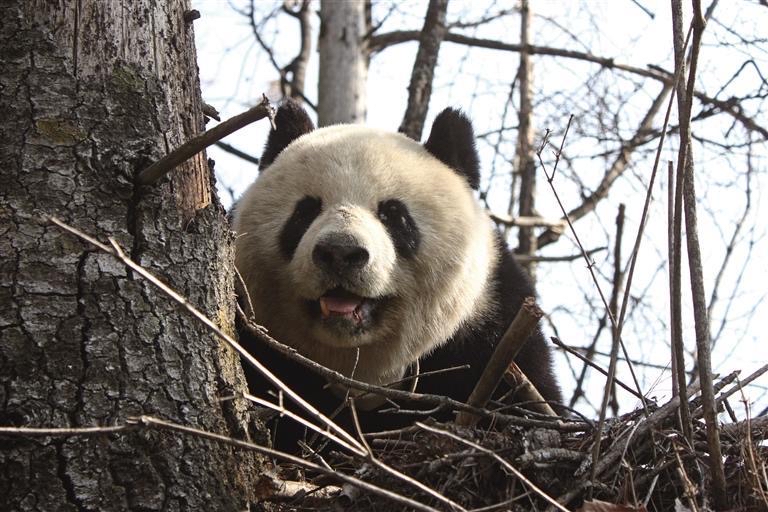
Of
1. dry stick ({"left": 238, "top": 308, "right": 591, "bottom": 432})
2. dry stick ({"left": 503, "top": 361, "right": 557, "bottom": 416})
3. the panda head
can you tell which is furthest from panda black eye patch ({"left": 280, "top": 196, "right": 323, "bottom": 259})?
dry stick ({"left": 503, "top": 361, "right": 557, "bottom": 416})

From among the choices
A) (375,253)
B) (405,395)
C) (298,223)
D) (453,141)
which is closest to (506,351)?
(405,395)

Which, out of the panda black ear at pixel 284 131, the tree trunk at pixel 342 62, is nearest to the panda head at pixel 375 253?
the panda black ear at pixel 284 131

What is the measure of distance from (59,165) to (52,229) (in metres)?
0.20

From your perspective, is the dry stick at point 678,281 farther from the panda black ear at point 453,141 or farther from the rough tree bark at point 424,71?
the rough tree bark at point 424,71

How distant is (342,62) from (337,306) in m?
3.78

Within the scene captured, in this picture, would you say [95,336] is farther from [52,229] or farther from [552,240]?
[552,240]

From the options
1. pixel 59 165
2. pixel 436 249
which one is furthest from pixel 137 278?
pixel 436 249

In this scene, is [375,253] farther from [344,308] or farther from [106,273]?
[106,273]

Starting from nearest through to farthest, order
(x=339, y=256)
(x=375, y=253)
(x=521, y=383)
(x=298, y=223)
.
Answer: (x=521, y=383), (x=339, y=256), (x=375, y=253), (x=298, y=223)

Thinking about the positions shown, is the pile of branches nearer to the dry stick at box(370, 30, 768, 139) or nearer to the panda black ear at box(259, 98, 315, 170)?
the panda black ear at box(259, 98, 315, 170)

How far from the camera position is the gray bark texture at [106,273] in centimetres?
222

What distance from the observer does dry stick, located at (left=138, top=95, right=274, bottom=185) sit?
7.02 ft

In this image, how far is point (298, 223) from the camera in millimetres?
3859

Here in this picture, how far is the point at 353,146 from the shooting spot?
13.4ft
